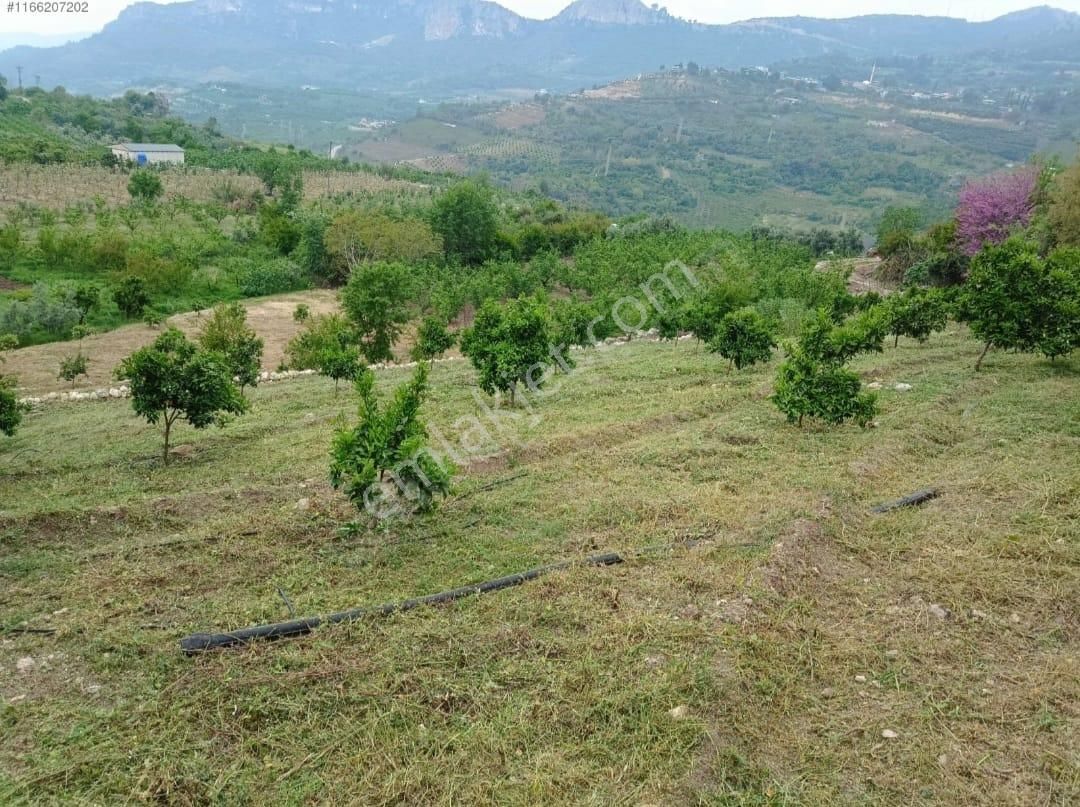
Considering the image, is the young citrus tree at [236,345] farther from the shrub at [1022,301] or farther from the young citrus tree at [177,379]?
the shrub at [1022,301]

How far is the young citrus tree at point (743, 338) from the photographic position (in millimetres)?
17469

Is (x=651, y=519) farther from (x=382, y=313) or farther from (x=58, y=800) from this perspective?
(x=382, y=313)

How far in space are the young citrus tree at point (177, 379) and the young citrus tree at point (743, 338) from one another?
37.8 ft

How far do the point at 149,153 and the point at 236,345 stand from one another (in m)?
64.9

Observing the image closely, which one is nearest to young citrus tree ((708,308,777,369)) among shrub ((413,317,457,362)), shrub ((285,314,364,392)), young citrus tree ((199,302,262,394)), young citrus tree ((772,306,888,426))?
young citrus tree ((772,306,888,426))

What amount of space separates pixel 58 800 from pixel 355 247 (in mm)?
38160

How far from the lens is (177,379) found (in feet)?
38.3

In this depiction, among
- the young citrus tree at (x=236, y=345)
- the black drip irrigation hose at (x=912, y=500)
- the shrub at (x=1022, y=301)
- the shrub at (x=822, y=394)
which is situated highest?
the shrub at (x=1022, y=301)

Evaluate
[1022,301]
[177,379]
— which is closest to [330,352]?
[177,379]

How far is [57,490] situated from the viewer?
1120 centimetres

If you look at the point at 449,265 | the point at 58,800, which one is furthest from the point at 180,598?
the point at 449,265

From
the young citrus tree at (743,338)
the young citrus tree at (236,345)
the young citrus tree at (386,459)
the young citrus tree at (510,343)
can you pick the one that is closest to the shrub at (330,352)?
the young citrus tree at (236,345)

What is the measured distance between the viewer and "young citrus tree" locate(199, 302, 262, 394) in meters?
17.6

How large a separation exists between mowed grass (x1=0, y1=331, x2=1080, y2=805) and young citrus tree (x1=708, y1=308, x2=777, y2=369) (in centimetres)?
608
